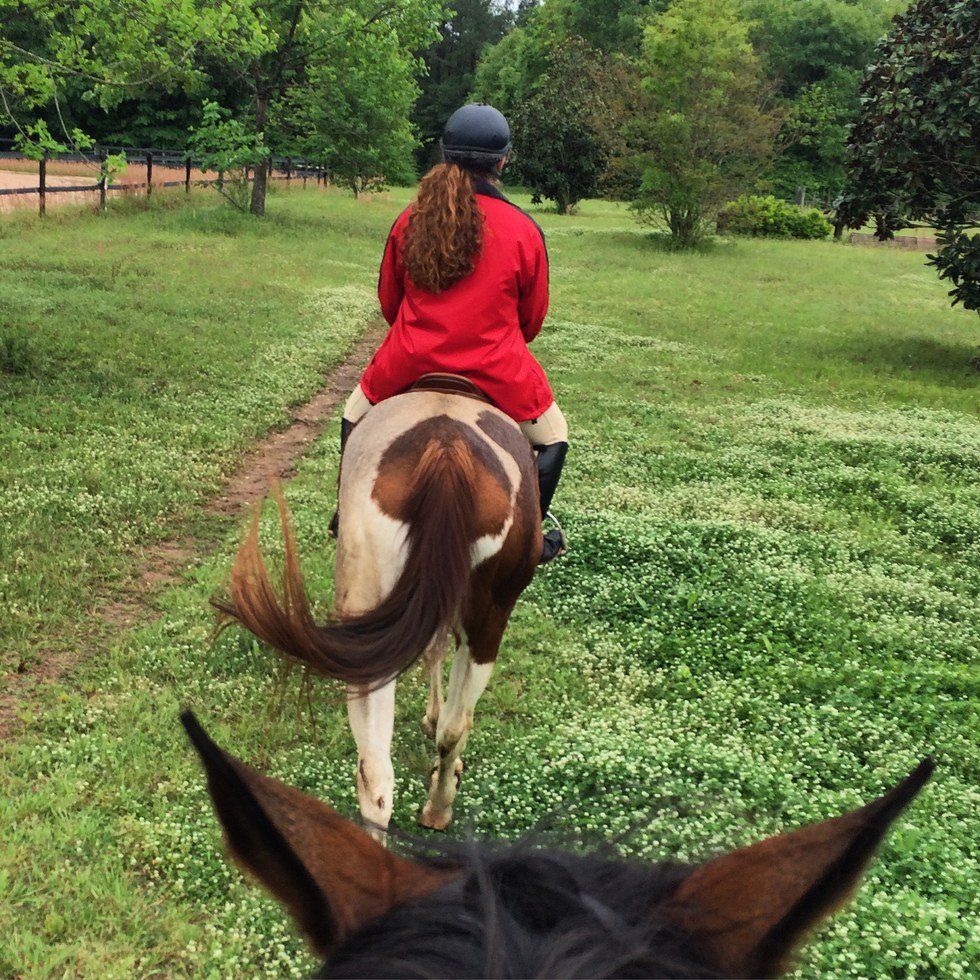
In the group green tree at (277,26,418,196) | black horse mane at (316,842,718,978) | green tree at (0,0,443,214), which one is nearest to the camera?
black horse mane at (316,842,718,978)

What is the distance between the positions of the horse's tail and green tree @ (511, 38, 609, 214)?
43301mm

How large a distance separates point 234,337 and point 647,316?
29.3ft

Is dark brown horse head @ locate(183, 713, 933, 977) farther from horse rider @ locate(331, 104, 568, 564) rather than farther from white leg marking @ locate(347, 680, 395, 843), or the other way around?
horse rider @ locate(331, 104, 568, 564)

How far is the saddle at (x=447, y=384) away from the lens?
3.72 m

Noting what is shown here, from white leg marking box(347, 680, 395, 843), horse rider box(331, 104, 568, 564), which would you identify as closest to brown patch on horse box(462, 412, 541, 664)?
horse rider box(331, 104, 568, 564)

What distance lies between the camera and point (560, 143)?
44500 mm

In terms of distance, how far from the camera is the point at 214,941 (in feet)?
10.4

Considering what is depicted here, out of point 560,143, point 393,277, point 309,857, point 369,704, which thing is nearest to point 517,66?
point 560,143

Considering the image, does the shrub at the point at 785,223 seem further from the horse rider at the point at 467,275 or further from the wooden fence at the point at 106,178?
the horse rider at the point at 467,275

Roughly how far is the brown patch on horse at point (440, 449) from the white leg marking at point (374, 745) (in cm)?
63

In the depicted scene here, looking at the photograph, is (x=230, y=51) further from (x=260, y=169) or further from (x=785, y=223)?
(x=785, y=223)

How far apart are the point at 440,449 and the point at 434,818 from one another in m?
1.76

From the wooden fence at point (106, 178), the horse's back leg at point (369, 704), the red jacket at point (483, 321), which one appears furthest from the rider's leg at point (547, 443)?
the wooden fence at point (106, 178)

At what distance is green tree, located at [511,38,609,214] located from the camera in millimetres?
44406
